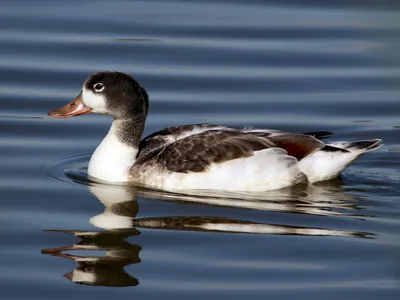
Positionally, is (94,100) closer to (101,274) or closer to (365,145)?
(365,145)

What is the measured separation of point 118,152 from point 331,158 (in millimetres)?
1991

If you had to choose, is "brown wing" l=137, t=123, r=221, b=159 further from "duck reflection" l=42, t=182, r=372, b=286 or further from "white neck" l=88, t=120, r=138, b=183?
"duck reflection" l=42, t=182, r=372, b=286

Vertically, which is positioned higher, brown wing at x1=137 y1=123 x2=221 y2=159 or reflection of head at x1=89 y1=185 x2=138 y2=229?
brown wing at x1=137 y1=123 x2=221 y2=159

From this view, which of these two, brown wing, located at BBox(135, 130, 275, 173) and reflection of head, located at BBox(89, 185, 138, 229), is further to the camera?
brown wing, located at BBox(135, 130, 275, 173)

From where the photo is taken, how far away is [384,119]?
43.7ft

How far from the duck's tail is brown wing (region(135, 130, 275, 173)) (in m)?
0.39

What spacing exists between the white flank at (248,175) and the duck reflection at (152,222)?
124 mm

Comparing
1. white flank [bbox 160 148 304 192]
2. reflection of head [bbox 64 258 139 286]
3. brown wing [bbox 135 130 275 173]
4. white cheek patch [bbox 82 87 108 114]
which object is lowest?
reflection of head [bbox 64 258 139 286]

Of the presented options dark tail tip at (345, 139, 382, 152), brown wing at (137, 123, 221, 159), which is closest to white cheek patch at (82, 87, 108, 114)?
brown wing at (137, 123, 221, 159)

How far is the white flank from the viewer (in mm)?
10805

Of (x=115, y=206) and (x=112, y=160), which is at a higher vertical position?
(x=112, y=160)

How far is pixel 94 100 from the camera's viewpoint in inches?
439

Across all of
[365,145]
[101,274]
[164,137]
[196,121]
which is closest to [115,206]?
[164,137]

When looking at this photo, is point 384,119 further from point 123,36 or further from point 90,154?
point 123,36
